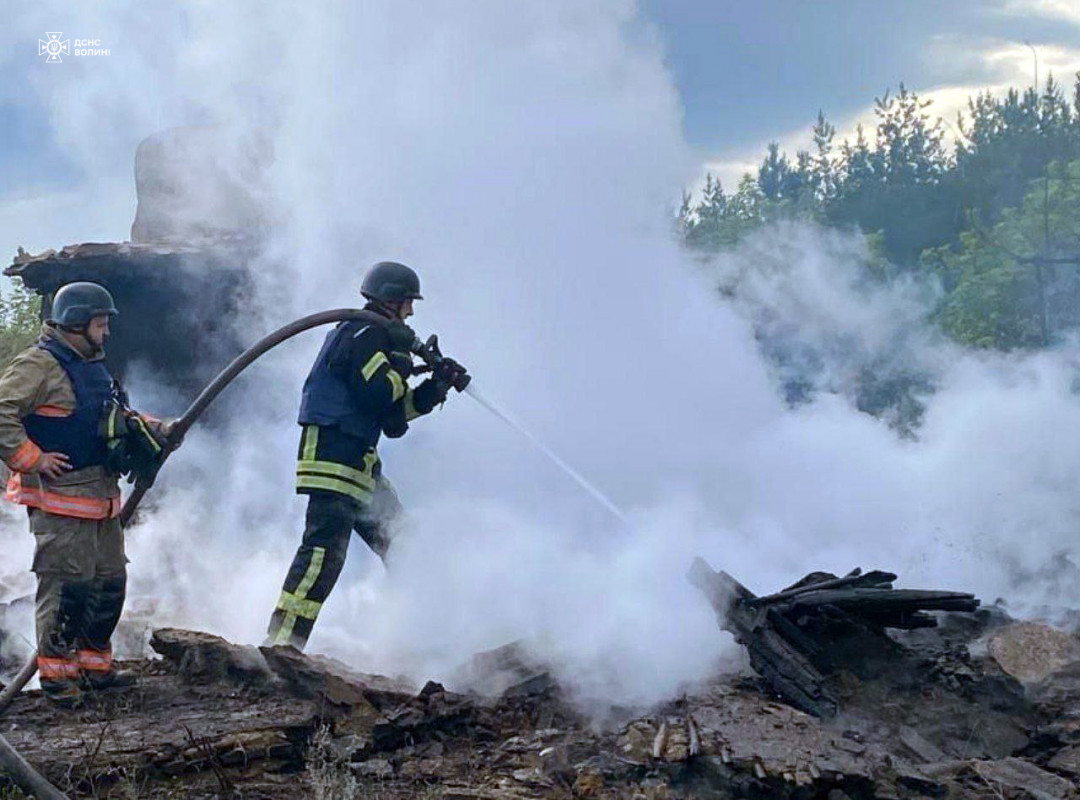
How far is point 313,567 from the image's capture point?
6.12 m

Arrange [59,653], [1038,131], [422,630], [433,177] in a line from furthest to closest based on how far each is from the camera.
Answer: [1038,131]
[433,177]
[422,630]
[59,653]

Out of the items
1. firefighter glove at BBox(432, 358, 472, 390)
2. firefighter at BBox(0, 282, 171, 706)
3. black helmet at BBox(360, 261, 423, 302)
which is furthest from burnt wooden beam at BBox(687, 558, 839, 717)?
firefighter at BBox(0, 282, 171, 706)

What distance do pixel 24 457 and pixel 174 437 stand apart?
76cm

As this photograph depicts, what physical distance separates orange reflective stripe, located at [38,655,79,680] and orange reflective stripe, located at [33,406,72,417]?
1091 mm

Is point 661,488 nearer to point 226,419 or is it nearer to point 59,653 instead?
point 59,653

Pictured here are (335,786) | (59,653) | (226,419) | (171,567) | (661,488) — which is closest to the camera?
(335,786)

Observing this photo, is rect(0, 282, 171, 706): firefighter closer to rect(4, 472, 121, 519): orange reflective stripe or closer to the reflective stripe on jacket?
rect(4, 472, 121, 519): orange reflective stripe

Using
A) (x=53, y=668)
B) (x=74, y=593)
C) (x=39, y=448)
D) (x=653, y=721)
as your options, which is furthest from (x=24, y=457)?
(x=653, y=721)

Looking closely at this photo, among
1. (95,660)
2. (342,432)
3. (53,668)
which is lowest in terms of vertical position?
(53,668)

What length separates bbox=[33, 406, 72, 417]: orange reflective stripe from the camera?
5496 mm

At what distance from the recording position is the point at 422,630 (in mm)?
6805

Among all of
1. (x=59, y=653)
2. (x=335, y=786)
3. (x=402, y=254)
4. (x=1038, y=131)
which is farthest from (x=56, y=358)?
(x=1038, y=131)

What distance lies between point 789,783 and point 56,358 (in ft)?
12.2

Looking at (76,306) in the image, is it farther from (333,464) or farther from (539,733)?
(539,733)
